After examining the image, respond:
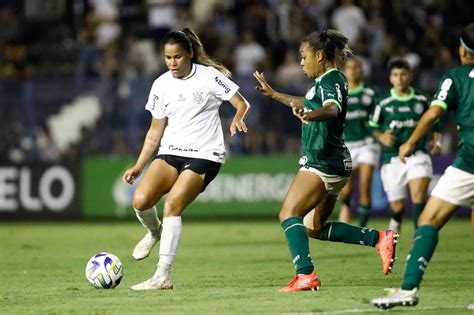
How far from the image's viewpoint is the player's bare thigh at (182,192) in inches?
406

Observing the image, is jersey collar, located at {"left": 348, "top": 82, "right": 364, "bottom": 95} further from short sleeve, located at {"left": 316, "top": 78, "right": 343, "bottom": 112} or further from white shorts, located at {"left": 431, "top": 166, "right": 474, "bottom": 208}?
white shorts, located at {"left": 431, "top": 166, "right": 474, "bottom": 208}

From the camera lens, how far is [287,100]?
10.3 meters

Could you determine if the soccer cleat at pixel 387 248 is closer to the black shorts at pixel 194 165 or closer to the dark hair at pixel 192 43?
the black shorts at pixel 194 165

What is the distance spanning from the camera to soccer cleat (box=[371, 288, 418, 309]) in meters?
8.21

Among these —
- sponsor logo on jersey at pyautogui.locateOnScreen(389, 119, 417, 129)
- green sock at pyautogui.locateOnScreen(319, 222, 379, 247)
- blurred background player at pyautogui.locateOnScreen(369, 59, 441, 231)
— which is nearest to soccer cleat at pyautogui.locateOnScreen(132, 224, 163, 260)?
green sock at pyautogui.locateOnScreen(319, 222, 379, 247)

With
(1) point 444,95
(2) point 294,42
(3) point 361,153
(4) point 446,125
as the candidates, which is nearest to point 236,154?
(2) point 294,42

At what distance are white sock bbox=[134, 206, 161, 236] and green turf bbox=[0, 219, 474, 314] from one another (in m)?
0.57

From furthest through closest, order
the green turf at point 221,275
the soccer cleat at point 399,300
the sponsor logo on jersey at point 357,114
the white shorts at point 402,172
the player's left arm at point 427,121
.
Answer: the sponsor logo on jersey at point 357,114 → the white shorts at point 402,172 → the green turf at point 221,275 → the player's left arm at point 427,121 → the soccer cleat at point 399,300

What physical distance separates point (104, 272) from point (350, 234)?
2410 millimetres

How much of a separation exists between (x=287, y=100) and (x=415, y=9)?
14.3 m

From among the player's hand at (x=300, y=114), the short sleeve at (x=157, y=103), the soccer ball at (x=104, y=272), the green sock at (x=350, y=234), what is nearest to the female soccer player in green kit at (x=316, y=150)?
the player's hand at (x=300, y=114)

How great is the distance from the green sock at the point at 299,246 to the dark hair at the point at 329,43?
5.14 ft

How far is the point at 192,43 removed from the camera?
10.9 metres

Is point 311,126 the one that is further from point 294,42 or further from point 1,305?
point 294,42
